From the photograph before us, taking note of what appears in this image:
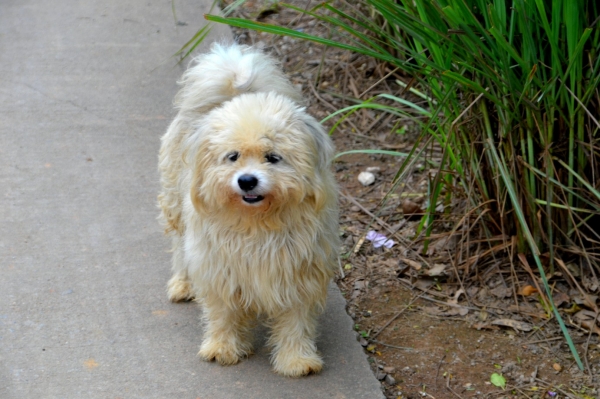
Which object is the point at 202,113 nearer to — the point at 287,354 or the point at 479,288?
the point at 287,354

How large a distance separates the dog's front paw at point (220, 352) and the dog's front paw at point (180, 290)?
0.50m

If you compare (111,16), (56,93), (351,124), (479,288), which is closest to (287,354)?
(479,288)

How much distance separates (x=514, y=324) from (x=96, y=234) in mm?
2533

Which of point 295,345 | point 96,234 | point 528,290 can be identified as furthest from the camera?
point 96,234

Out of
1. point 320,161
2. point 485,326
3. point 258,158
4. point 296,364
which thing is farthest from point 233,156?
point 485,326

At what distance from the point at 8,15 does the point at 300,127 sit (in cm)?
535

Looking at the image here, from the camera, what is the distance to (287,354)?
3930 mm

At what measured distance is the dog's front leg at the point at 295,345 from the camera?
3.91 m

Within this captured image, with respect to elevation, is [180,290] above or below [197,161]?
below

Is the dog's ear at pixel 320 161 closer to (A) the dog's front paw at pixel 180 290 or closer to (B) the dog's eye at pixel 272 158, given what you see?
(B) the dog's eye at pixel 272 158

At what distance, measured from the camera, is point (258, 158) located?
3.49 metres

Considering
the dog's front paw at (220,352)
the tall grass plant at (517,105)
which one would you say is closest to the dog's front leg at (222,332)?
the dog's front paw at (220,352)

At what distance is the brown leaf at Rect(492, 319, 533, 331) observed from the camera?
14.0 ft

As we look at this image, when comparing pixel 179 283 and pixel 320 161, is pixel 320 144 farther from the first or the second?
pixel 179 283
